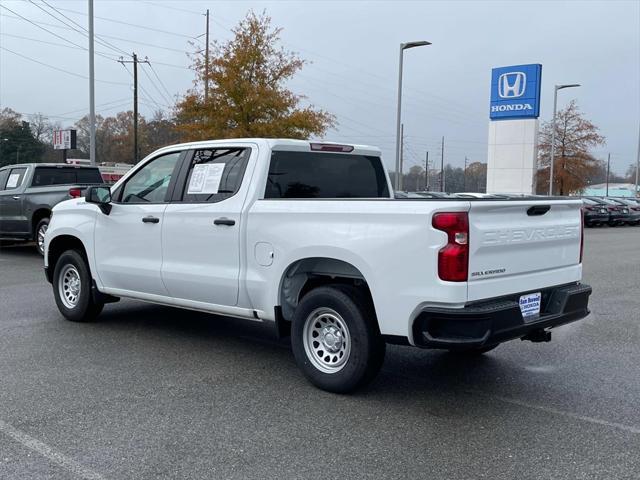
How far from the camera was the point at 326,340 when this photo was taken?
206 inches

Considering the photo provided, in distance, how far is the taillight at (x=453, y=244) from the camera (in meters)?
4.38

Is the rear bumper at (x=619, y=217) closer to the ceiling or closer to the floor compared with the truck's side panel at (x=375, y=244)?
closer to the floor

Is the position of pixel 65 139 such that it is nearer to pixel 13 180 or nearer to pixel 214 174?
pixel 13 180

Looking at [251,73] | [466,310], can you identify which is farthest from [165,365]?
[251,73]

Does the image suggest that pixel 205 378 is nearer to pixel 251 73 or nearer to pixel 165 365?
pixel 165 365

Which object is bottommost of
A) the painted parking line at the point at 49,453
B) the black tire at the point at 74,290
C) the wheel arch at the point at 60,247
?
the painted parking line at the point at 49,453

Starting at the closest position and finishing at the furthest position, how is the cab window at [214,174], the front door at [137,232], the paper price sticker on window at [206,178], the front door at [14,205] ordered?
the cab window at [214,174] → the paper price sticker on window at [206,178] → the front door at [137,232] → the front door at [14,205]

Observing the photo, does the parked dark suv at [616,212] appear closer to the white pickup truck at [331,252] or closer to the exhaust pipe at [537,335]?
the white pickup truck at [331,252]

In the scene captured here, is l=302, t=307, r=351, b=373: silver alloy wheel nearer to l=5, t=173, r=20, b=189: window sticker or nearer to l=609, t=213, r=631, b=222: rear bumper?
l=5, t=173, r=20, b=189: window sticker

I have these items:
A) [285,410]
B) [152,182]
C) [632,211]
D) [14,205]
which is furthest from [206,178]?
[632,211]

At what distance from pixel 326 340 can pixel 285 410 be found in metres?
0.68

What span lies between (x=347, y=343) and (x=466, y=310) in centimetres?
104

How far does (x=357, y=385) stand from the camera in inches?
197

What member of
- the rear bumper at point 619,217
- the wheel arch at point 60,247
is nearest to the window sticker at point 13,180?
the wheel arch at point 60,247
